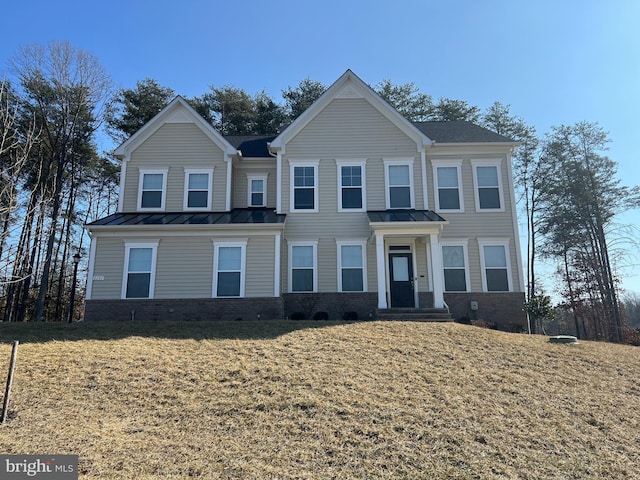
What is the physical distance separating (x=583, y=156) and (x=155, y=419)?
92.1 ft

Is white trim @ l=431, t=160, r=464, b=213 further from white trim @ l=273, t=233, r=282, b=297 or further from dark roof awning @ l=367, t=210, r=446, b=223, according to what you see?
white trim @ l=273, t=233, r=282, b=297

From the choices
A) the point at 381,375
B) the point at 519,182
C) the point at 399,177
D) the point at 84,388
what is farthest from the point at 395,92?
the point at 84,388

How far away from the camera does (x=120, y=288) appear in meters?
15.0

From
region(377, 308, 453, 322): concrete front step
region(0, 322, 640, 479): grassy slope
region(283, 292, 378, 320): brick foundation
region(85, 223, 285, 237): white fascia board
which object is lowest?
region(0, 322, 640, 479): grassy slope

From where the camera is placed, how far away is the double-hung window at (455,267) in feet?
53.1

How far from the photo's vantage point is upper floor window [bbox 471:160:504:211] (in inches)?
664

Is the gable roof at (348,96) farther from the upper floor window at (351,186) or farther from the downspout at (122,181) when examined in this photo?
the downspout at (122,181)

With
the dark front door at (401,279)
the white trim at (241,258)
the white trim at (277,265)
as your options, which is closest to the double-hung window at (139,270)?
the white trim at (241,258)

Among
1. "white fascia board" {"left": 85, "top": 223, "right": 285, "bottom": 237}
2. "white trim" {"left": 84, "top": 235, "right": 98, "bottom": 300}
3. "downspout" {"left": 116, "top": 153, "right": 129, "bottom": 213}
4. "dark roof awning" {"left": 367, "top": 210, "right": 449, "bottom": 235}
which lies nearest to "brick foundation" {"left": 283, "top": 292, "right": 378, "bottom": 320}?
"dark roof awning" {"left": 367, "top": 210, "right": 449, "bottom": 235}

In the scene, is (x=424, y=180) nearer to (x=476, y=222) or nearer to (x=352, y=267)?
(x=476, y=222)

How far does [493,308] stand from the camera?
15.9 metres

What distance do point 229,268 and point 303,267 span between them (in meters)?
2.70

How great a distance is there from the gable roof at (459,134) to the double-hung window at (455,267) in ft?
14.1

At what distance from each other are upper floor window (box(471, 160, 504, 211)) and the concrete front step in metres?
5.05
